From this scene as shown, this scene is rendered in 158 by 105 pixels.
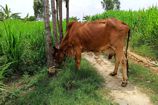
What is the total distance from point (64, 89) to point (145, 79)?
1763mm

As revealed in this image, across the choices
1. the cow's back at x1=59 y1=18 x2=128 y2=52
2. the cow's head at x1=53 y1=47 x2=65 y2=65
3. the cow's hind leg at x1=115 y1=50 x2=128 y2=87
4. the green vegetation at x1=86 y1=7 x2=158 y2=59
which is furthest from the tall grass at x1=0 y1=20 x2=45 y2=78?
the green vegetation at x1=86 y1=7 x2=158 y2=59

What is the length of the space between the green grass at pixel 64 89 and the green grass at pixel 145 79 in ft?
2.51

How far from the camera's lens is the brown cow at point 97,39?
7.83 metres

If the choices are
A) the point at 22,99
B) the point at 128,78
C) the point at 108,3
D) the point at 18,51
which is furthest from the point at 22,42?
the point at 108,3

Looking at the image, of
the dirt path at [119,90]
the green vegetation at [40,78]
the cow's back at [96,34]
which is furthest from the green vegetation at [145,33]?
the cow's back at [96,34]

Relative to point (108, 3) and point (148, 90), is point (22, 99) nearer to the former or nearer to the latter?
point (148, 90)

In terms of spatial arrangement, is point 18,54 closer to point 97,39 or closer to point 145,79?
point 97,39

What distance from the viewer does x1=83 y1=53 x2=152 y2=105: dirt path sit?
709cm

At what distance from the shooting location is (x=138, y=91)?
754 cm

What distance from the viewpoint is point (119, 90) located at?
24.8ft

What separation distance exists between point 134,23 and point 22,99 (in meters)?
7.08

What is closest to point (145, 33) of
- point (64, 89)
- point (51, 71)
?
point (51, 71)

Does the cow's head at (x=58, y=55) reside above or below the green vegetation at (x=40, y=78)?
above

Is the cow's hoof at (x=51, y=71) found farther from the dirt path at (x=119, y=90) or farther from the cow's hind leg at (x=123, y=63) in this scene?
the cow's hind leg at (x=123, y=63)
